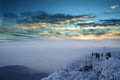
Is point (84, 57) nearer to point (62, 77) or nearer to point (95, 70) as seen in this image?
point (95, 70)

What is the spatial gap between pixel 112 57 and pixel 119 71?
2.82 feet

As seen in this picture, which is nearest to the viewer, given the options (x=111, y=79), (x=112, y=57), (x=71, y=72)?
(x=111, y=79)

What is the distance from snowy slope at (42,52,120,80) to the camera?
40.3 ft

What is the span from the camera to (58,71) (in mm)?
12891

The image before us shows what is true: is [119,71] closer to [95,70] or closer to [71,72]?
[95,70]

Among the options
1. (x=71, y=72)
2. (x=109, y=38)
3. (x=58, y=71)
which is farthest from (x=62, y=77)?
(x=109, y=38)

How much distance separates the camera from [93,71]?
13344 millimetres

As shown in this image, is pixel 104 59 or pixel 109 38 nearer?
pixel 109 38

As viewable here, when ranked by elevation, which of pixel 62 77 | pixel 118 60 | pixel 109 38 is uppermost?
pixel 109 38

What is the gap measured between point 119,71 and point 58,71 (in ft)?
10.7

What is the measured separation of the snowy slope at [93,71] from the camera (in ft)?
40.3

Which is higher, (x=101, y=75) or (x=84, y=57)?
(x=84, y=57)

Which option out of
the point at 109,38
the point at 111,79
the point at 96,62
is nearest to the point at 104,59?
the point at 96,62

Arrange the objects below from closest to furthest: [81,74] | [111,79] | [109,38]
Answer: [109,38] → [111,79] → [81,74]
